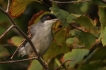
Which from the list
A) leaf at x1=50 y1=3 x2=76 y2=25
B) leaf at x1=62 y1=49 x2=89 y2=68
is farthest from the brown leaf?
leaf at x1=62 y1=49 x2=89 y2=68

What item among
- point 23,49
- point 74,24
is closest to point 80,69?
point 74,24

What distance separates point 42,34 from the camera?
5.07 m

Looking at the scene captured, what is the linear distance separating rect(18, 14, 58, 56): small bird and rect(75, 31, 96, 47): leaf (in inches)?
17.5

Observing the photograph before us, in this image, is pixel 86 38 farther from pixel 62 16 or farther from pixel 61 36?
pixel 62 16

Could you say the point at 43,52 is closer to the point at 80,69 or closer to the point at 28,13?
the point at 80,69

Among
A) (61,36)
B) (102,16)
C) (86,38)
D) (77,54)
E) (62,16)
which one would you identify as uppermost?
(62,16)

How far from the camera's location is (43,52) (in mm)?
5020

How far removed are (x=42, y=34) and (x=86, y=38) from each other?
0.66 metres

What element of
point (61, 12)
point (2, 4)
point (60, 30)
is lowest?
point (2, 4)

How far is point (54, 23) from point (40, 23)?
392mm

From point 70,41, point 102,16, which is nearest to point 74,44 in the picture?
point 70,41

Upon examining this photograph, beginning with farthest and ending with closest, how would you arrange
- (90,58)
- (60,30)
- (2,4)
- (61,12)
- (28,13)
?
(28,13)
(2,4)
(90,58)
(60,30)
(61,12)

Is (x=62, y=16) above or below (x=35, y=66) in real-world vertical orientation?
above

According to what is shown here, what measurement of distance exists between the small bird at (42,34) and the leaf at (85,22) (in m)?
0.50
